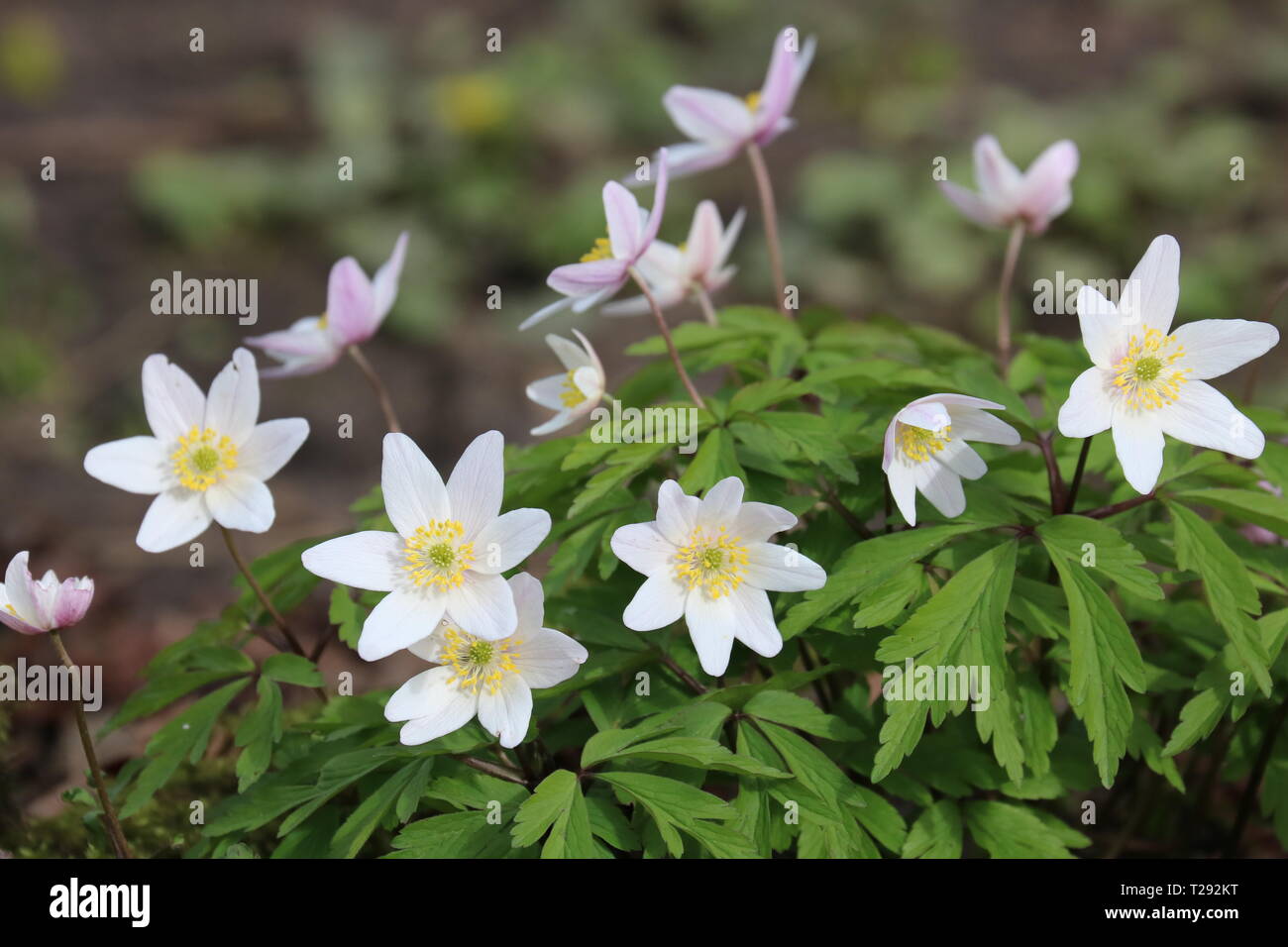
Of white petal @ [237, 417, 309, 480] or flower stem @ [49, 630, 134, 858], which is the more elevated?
white petal @ [237, 417, 309, 480]

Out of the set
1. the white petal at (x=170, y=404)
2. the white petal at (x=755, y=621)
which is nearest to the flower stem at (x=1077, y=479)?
the white petal at (x=755, y=621)

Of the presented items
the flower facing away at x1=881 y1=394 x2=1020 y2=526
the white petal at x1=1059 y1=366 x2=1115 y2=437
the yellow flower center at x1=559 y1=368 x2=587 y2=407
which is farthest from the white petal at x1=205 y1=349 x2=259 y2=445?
the white petal at x1=1059 y1=366 x2=1115 y2=437

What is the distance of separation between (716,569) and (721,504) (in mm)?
133

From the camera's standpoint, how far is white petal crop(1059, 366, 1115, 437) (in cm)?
205

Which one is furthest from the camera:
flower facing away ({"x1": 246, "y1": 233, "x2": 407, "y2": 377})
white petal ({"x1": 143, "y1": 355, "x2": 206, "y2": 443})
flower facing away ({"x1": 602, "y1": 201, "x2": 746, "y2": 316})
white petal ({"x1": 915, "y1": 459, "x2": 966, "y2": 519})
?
flower facing away ({"x1": 602, "y1": 201, "x2": 746, "y2": 316})

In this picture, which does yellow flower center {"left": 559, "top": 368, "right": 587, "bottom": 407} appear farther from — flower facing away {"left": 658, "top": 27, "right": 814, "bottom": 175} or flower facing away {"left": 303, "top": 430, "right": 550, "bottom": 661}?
flower facing away {"left": 658, "top": 27, "right": 814, "bottom": 175}

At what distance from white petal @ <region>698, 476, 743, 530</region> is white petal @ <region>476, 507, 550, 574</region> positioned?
304 mm

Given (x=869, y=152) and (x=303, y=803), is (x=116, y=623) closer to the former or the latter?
(x=303, y=803)

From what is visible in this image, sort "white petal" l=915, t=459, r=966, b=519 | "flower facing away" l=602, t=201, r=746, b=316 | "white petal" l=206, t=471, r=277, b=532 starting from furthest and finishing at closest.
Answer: "flower facing away" l=602, t=201, r=746, b=316 < "white petal" l=206, t=471, r=277, b=532 < "white petal" l=915, t=459, r=966, b=519

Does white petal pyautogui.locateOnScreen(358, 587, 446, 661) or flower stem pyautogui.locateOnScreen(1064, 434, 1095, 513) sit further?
flower stem pyautogui.locateOnScreen(1064, 434, 1095, 513)

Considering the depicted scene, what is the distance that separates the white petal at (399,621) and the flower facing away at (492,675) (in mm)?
54
